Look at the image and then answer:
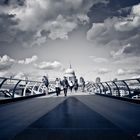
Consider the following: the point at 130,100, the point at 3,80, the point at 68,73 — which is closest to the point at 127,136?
the point at 3,80

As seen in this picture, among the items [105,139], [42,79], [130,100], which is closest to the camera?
[105,139]

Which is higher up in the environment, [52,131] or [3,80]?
[3,80]

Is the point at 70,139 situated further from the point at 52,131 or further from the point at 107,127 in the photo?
the point at 107,127

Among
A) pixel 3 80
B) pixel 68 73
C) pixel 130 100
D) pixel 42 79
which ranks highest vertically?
pixel 68 73

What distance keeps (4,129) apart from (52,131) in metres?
1.10

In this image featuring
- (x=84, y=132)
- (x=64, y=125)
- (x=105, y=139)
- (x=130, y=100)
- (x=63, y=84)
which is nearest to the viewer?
(x=105, y=139)

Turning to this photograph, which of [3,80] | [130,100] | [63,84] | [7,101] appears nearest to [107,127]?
[3,80]

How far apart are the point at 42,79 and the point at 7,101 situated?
823 cm

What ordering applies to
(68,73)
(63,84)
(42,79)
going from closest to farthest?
(42,79), (63,84), (68,73)

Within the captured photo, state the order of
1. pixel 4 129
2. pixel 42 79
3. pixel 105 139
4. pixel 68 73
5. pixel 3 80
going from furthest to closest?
pixel 68 73
pixel 42 79
pixel 3 80
pixel 4 129
pixel 105 139

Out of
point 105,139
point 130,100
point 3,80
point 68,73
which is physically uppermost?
point 68,73

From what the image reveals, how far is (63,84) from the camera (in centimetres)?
2442

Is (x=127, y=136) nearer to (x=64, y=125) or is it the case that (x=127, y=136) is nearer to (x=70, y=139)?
(x=70, y=139)

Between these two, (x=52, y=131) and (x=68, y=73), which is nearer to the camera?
(x=52, y=131)
